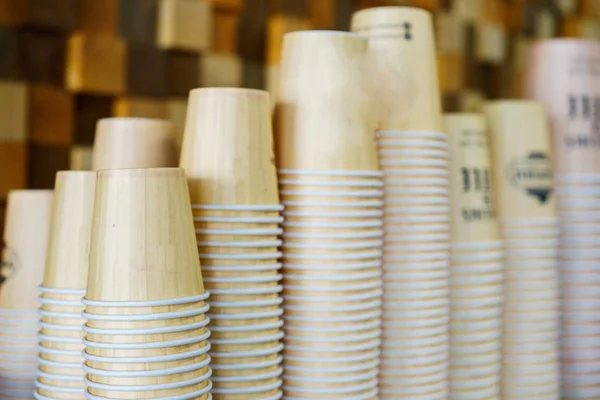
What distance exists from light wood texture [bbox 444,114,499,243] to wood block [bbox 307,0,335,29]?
0.75ft

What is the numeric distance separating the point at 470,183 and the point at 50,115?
379 mm

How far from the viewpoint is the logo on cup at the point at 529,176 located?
2.47 ft

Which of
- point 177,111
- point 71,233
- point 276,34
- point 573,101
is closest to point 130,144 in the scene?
point 71,233

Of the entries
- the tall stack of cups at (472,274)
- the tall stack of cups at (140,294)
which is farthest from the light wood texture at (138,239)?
the tall stack of cups at (472,274)

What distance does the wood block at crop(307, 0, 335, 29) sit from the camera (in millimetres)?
855

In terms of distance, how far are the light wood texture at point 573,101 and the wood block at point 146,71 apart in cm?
41

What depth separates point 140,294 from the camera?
0.43 metres

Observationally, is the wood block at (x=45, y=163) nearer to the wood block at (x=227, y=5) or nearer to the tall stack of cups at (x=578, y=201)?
the wood block at (x=227, y=5)

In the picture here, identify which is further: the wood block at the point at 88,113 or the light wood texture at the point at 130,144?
the wood block at the point at 88,113

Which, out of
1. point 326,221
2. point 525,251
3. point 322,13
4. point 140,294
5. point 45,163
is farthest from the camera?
point 322,13

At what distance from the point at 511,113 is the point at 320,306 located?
1.10 feet

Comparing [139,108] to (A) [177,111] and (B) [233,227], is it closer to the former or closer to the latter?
(A) [177,111]

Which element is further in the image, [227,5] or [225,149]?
[227,5]

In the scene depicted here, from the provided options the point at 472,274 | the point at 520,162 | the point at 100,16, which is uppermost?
the point at 100,16
